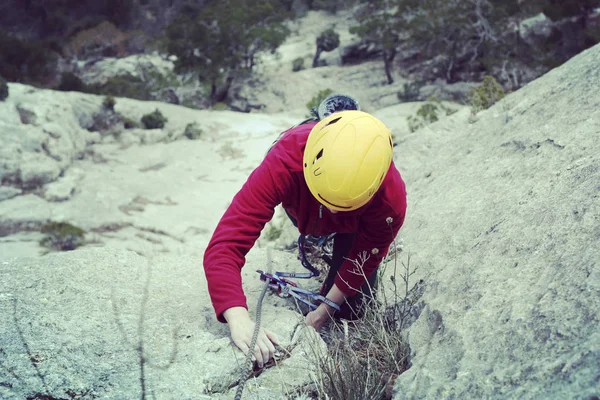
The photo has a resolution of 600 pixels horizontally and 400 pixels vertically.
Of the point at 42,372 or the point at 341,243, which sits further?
the point at 341,243

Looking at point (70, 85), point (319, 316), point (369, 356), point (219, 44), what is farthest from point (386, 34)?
point (369, 356)

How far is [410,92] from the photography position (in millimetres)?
16250

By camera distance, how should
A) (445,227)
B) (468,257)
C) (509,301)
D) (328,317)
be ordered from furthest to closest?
(445,227) → (328,317) → (468,257) → (509,301)

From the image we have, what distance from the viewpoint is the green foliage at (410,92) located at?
16128mm

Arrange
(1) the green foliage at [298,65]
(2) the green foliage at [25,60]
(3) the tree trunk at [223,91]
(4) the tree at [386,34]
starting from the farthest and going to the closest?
(1) the green foliage at [298,65] → (2) the green foliage at [25,60] → (3) the tree trunk at [223,91] → (4) the tree at [386,34]

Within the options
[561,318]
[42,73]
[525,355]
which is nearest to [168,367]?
[525,355]

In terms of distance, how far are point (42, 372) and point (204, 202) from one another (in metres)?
6.89

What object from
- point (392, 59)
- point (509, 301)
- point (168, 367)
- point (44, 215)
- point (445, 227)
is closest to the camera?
point (509, 301)

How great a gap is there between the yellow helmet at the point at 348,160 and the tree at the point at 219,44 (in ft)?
61.0

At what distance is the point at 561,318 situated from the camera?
4.66 ft

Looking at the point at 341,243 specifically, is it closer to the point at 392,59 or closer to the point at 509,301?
the point at 509,301

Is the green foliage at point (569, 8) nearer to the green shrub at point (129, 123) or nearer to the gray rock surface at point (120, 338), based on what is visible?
the green shrub at point (129, 123)

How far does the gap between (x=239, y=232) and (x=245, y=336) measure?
Answer: 0.42 m

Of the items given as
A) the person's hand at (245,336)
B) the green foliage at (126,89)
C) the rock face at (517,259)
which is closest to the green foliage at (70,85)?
the green foliage at (126,89)
